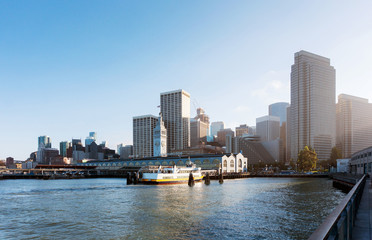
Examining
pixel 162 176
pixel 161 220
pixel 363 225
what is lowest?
pixel 162 176

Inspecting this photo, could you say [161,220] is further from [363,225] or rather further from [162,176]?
[162,176]

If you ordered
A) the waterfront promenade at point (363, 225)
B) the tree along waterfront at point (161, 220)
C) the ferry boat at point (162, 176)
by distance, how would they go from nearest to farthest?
the waterfront promenade at point (363, 225) → the tree along waterfront at point (161, 220) → the ferry boat at point (162, 176)

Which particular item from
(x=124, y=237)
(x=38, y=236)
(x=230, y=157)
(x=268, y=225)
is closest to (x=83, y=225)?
(x=38, y=236)

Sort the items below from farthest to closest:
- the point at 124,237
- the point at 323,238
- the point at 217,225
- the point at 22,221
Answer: the point at 22,221 → the point at 217,225 → the point at 124,237 → the point at 323,238

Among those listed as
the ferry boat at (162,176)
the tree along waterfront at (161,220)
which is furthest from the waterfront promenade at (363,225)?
the ferry boat at (162,176)

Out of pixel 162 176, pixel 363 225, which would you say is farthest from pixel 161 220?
pixel 162 176

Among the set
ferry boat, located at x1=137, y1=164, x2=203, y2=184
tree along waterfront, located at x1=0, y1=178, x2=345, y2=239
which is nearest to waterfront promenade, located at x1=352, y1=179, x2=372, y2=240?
tree along waterfront, located at x1=0, y1=178, x2=345, y2=239

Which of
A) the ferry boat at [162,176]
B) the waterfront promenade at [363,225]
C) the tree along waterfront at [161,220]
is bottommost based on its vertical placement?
the ferry boat at [162,176]

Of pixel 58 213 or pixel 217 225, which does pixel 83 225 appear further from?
pixel 217 225

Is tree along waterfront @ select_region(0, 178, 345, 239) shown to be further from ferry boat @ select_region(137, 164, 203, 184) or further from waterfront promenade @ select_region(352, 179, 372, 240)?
ferry boat @ select_region(137, 164, 203, 184)

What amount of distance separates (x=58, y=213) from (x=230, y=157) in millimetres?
145175

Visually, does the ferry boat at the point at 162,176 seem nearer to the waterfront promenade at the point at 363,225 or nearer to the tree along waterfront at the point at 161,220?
the tree along waterfront at the point at 161,220

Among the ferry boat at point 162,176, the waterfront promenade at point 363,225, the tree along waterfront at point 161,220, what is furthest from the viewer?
the ferry boat at point 162,176

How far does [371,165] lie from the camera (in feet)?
311
